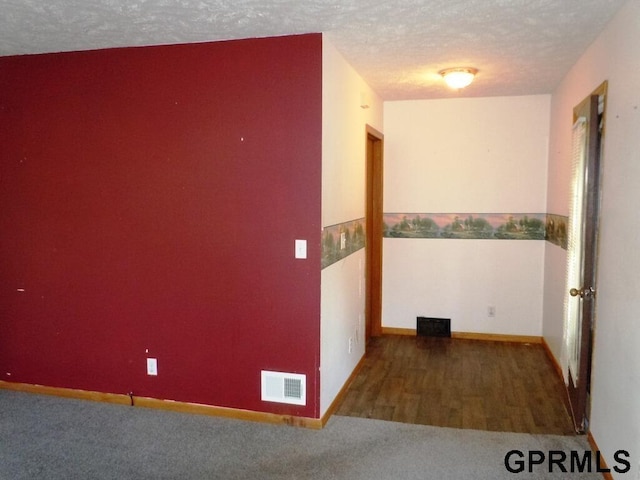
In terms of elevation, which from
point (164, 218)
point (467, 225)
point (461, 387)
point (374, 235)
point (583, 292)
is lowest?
point (461, 387)

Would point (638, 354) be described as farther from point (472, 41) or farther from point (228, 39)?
point (228, 39)

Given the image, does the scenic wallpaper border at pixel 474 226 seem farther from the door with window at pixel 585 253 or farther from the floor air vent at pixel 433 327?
the door with window at pixel 585 253

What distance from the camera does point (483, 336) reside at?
16.5 feet

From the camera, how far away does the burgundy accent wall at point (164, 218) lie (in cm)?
306

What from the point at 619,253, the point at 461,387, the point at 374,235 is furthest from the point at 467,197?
the point at 619,253

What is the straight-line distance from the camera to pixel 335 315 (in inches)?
135

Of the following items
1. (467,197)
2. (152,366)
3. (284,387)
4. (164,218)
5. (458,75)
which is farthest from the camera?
(467,197)

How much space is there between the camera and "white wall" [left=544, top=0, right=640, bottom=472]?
224cm

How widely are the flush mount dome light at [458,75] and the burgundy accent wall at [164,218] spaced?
4.05 feet

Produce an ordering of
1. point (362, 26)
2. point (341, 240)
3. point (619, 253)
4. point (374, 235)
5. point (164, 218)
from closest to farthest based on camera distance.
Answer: point (619, 253) → point (362, 26) → point (164, 218) → point (341, 240) → point (374, 235)

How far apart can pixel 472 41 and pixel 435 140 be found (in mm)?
1957

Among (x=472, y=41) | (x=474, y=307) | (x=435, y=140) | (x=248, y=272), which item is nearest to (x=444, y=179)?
(x=435, y=140)

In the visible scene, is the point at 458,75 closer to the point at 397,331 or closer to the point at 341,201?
the point at 341,201

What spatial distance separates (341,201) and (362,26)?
3.68 feet
